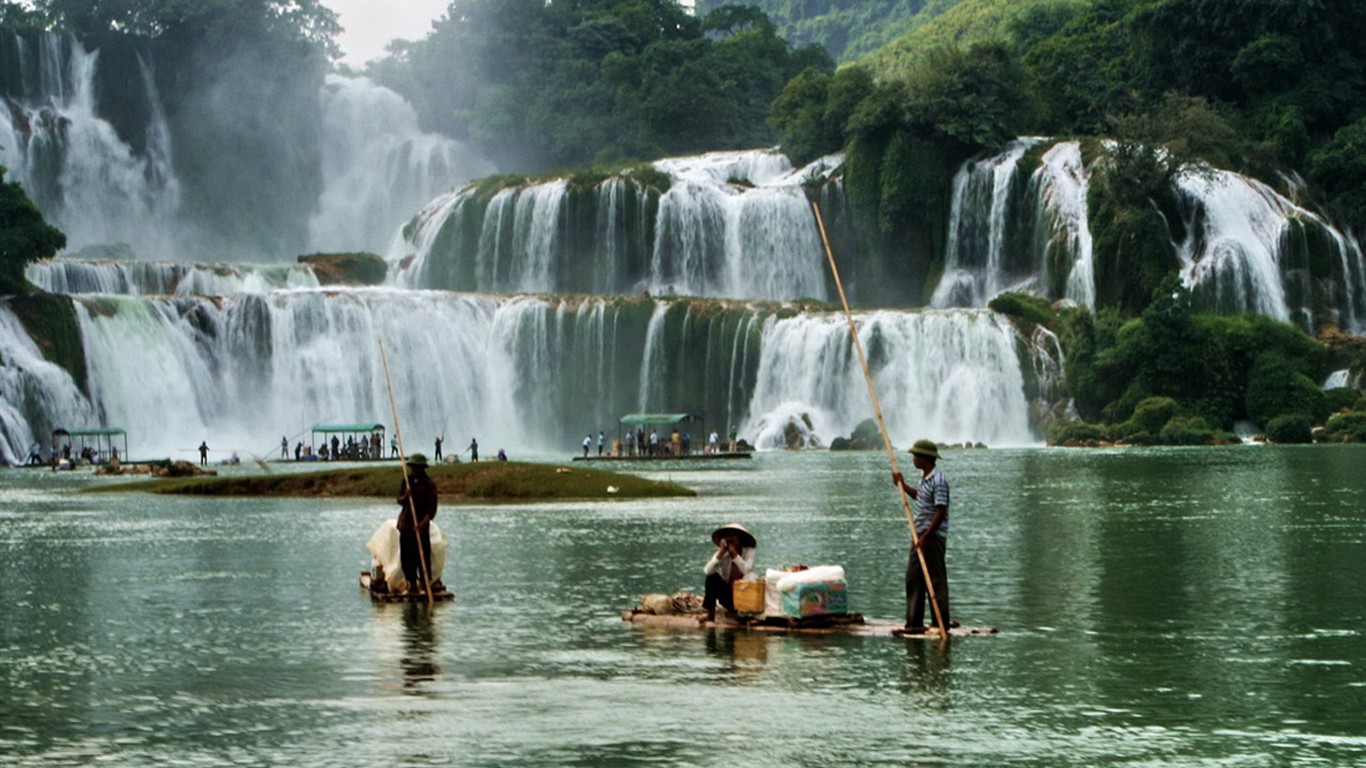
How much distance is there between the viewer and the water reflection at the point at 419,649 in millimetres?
15906

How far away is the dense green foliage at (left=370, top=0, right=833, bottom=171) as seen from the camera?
392ft

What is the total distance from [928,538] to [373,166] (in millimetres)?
113230

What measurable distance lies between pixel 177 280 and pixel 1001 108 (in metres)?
39.1

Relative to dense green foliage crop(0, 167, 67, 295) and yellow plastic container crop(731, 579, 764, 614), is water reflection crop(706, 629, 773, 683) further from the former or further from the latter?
dense green foliage crop(0, 167, 67, 295)

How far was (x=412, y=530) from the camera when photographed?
22.0 metres

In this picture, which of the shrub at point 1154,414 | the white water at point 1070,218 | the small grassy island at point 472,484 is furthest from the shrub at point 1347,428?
the small grassy island at point 472,484

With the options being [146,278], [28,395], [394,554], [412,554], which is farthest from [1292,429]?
[412,554]

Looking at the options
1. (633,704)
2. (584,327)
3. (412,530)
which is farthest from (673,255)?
(633,704)

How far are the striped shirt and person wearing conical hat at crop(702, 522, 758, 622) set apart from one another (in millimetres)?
1710

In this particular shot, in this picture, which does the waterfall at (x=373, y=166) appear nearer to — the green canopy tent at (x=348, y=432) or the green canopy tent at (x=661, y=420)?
the green canopy tent at (x=348, y=432)

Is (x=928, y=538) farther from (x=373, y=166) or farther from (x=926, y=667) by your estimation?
(x=373, y=166)

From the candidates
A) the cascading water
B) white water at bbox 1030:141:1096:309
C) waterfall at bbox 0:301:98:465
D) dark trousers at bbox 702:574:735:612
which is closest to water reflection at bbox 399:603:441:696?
dark trousers at bbox 702:574:735:612

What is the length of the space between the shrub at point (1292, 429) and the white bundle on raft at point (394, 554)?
56.6 m

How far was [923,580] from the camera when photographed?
18.4m
